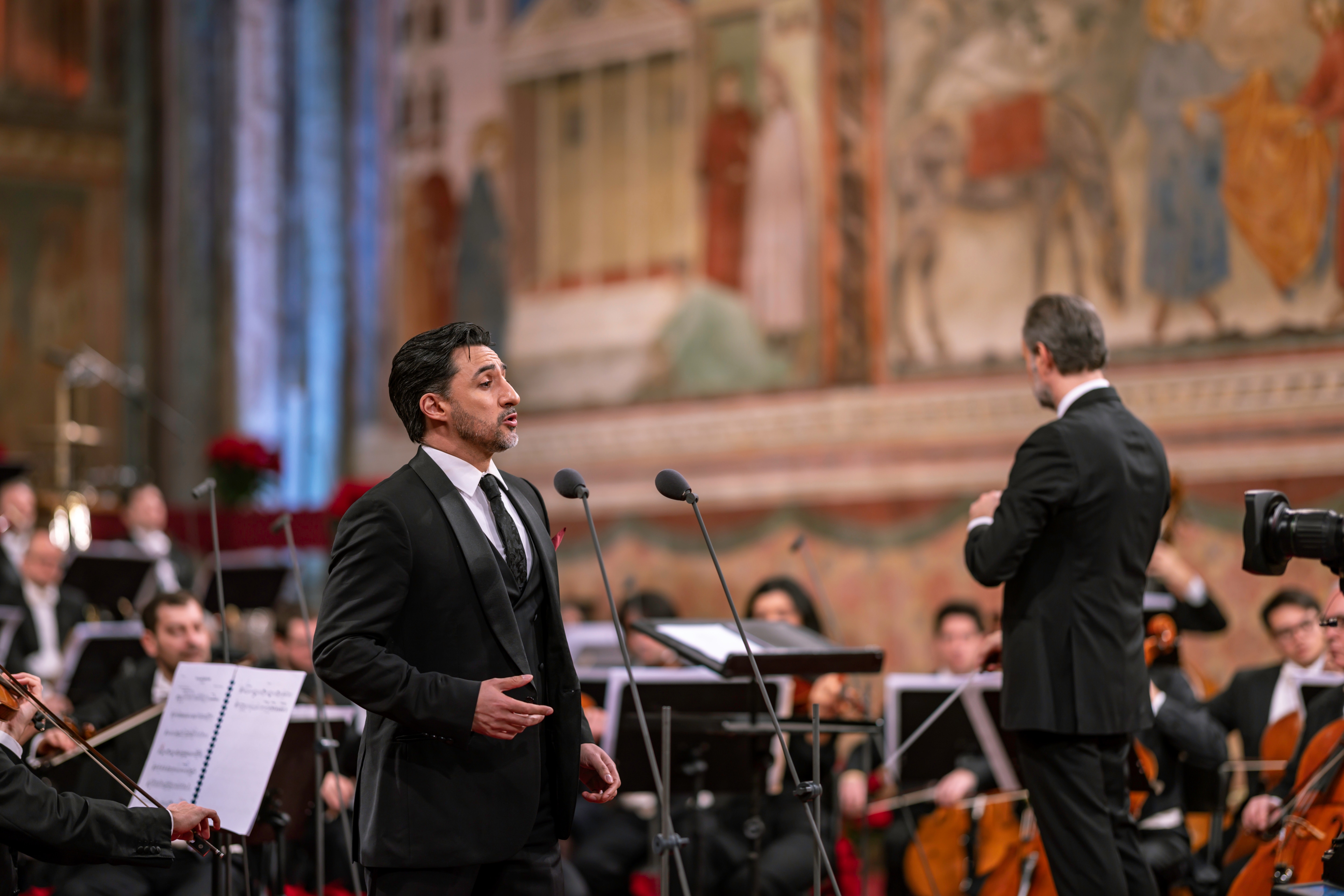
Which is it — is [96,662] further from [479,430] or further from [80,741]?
[479,430]

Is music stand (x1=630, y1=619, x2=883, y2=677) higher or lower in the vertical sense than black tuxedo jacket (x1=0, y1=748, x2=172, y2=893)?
higher

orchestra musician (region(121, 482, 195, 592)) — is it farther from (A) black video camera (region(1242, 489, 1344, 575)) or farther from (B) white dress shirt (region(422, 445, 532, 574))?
(A) black video camera (region(1242, 489, 1344, 575))

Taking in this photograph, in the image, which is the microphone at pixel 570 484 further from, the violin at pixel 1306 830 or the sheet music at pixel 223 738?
the violin at pixel 1306 830

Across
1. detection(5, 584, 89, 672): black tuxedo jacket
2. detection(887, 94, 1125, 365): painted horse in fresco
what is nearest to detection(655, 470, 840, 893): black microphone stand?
detection(5, 584, 89, 672): black tuxedo jacket

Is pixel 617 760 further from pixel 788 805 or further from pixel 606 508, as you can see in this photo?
pixel 606 508

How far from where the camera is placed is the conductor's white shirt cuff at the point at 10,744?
316 centimetres

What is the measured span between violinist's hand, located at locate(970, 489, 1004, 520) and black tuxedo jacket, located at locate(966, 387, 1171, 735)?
0.07 metres

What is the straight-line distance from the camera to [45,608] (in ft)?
23.5

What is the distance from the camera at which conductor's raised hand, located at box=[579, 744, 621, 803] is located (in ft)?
9.78

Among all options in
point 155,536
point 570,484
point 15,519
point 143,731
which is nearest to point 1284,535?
point 570,484

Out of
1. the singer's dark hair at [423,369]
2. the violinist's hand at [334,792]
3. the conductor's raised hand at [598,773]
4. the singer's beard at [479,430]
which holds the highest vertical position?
the singer's dark hair at [423,369]

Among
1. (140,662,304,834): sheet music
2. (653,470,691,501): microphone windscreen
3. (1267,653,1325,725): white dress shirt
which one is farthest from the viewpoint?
(1267,653,1325,725): white dress shirt

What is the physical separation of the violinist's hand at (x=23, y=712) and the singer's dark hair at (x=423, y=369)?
3.41 ft

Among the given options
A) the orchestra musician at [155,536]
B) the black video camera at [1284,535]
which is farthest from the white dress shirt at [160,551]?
the black video camera at [1284,535]
